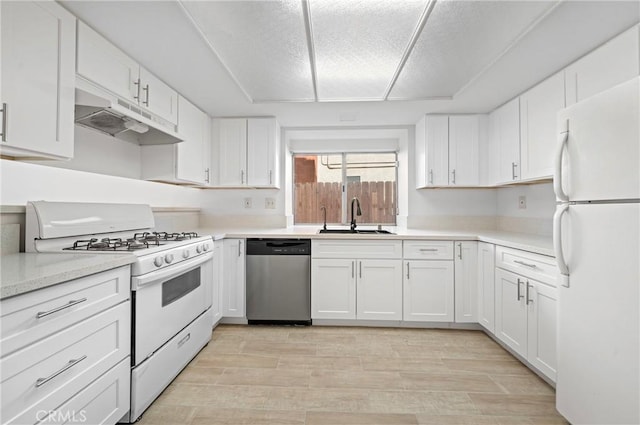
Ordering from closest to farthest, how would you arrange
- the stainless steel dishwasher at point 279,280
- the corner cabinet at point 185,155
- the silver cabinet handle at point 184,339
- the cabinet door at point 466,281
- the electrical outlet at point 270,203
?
the silver cabinet handle at point 184,339 → the corner cabinet at point 185,155 → the cabinet door at point 466,281 → the stainless steel dishwasher at point 279,280 → the electrical outlet at point 270,203

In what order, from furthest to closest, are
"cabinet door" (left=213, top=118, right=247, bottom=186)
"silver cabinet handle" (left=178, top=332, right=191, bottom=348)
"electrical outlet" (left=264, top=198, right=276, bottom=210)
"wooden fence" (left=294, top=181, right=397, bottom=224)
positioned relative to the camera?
1. "wooden fence" (left=294, top=181, right=397, bottom=224)
2. "electrical outlet" (left=264, top=198, right=276, bottom=210)
3. "cabinet door" (left=213, top=118, right=247, bottom=186)
4. "silver cabinet handle" (left=178, top=332, right=191, bottom=348)

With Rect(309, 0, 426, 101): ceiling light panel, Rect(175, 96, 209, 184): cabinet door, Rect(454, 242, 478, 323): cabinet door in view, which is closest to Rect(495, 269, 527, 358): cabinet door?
Rect(454, 242, 478, 323): cabinet door

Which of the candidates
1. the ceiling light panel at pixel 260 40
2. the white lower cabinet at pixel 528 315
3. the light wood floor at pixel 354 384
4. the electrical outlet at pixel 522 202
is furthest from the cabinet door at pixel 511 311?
the ceiling light panel at pixel 260 40

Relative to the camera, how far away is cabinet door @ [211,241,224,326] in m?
2.68

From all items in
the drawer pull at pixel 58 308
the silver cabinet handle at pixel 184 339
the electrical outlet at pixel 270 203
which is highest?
the electrical outlet at pixel 270 203

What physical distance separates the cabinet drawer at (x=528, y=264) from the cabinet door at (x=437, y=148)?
3.21 feet

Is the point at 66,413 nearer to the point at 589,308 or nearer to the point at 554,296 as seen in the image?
the point at 589,308

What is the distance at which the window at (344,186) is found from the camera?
385 cm

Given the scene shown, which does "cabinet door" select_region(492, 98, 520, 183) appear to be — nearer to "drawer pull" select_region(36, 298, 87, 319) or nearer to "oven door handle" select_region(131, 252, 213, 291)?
"oven door handle" select_region(131, 252, 213, 291)

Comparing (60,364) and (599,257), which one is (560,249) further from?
(60,364)

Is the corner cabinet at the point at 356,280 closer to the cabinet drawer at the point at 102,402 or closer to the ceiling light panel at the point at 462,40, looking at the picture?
the ceiling light panel at the point at 462,40

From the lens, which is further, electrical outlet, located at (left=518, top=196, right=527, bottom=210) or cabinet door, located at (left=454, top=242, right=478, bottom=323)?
electrical outlet, located at (left=518, top=196, right=527, bottom=210)

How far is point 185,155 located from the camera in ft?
8.71

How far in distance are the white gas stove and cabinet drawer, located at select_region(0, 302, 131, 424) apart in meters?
0.14
